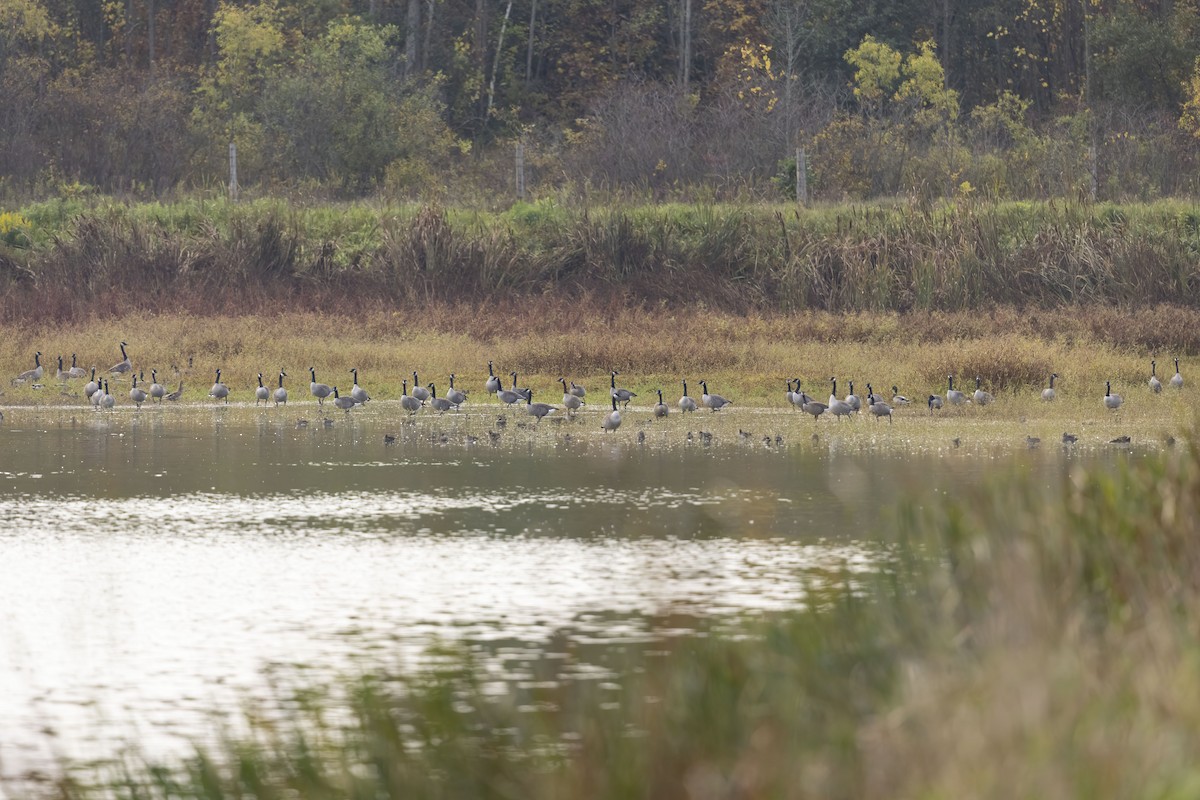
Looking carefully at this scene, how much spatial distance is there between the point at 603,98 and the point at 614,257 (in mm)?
22062

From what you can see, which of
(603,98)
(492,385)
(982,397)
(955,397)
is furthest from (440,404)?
(603,98)

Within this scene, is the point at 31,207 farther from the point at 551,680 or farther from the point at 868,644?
the point at 868,644

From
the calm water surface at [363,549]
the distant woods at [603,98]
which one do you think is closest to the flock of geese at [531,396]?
the calm water surface at [363,549]

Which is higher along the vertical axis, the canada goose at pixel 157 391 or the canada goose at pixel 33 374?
the canada goose at pixel 33 374

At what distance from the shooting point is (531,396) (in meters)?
23.6

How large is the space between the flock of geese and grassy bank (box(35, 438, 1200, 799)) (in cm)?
1234

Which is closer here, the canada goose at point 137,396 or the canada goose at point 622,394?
→ the canada goose at point 622,394

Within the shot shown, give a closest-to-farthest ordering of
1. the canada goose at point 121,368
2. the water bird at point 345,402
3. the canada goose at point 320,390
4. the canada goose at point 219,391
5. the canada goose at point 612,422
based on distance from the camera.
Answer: the canada goose at point 612,422 < the water bird at point 345,402 < the canada goose at point 320,390 < the canada goose at point 219,391 < the canada goose at point 121,368

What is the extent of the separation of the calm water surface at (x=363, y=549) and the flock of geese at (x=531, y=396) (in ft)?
5.60


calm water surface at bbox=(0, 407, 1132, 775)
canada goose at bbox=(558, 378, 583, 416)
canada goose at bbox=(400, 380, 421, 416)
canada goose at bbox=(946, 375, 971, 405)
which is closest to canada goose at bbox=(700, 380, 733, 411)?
canada goose at bbox=(558, 378, 583, 416)

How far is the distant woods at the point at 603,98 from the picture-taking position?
3750cm

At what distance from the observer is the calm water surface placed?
9594 millimetres

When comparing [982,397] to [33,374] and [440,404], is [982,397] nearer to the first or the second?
[440,404]

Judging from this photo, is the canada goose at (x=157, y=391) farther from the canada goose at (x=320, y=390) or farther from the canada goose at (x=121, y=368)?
the canada goose at (x=320, y=390)
